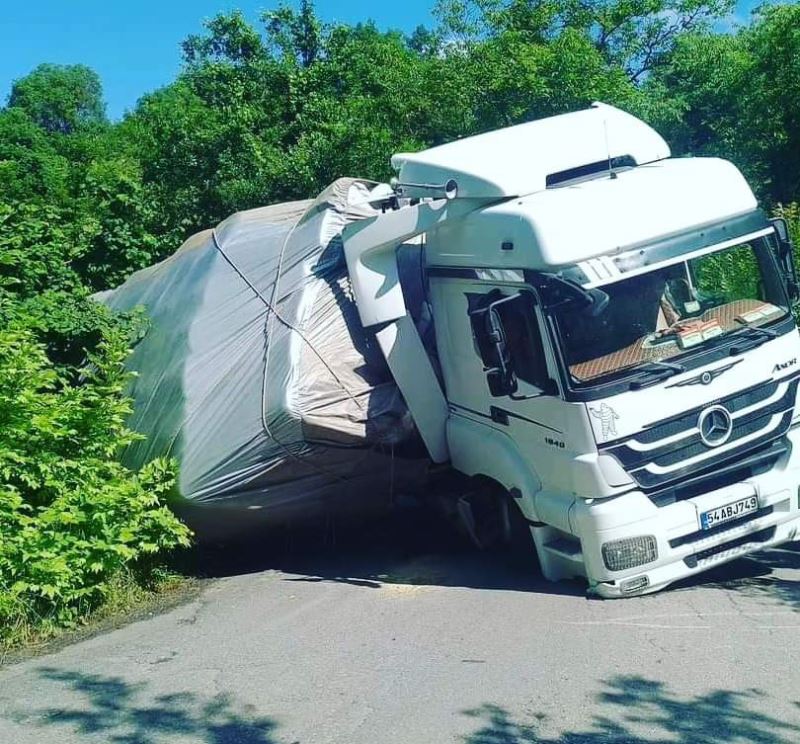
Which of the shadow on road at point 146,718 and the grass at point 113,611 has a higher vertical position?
the grass at point 113,611

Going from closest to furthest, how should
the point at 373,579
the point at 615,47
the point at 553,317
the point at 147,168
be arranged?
1. the point at 553,317
2. the point at 373,579
3. the point at 147,168
4. the point at 615,47

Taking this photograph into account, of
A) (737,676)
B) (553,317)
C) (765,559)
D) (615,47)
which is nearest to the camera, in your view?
(737,676)

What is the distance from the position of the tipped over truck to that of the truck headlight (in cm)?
1

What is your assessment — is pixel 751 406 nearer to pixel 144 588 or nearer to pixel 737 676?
pixel 737 676

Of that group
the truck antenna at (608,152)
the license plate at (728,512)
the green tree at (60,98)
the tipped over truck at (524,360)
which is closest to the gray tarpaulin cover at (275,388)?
the tipped over truck at (524,360)

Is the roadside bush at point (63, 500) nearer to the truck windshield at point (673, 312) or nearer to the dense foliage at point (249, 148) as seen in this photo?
the dense foliage at point (249, 148)

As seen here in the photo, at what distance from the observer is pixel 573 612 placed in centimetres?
646

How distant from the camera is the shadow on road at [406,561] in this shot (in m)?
6.97

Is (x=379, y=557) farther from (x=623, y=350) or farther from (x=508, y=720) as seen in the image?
(x=508, y=720)

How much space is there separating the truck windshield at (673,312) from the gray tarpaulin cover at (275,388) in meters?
1.88

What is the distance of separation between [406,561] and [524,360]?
95.1 inches

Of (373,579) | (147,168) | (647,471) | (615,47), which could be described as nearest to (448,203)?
(647,471)

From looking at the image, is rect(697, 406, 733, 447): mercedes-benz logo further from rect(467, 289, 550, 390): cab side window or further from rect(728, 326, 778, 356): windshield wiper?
rect(467, 289, 550, 390): cab side window

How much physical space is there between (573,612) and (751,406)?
1771 mm
